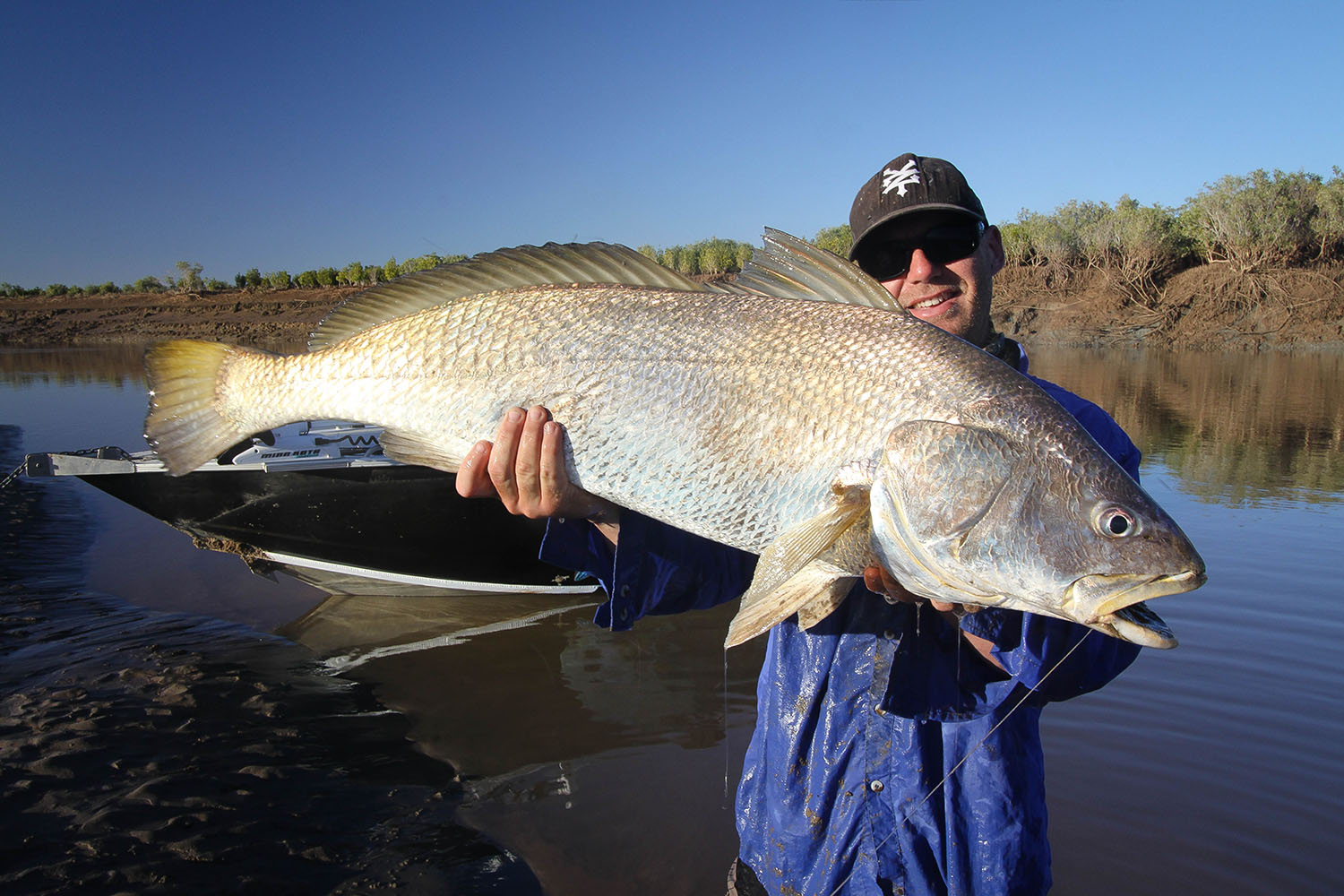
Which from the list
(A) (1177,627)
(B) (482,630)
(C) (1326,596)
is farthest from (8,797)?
Answer: (C) (1326,596)

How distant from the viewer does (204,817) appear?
3301 mm

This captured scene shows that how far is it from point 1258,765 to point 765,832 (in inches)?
138

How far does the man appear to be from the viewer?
179 cm

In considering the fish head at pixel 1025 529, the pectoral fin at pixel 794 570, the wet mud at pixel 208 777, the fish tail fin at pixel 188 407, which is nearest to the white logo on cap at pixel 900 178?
the fish head at pixel 1025 529

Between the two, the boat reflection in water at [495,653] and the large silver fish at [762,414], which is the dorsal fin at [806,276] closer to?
the large silver fish at [762,414]

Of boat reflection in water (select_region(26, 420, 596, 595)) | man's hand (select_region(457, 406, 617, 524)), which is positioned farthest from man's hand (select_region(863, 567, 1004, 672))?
boat reflection in water (select_region(26, 420, 596, 595))

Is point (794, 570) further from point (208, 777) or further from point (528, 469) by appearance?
point (208, 777)

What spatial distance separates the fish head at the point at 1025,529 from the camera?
1595 millimetres

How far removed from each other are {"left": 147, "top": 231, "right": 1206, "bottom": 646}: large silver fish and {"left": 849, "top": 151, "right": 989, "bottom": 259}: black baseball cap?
1.65 feet

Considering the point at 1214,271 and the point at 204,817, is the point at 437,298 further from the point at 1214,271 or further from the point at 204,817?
the point at 1214,271

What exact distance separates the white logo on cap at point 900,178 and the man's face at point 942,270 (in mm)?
105

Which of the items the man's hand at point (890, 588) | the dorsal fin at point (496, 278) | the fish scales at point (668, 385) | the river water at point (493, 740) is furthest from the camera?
the river water at point (493, 740)

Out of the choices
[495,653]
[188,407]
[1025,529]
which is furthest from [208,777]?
[1025,529]

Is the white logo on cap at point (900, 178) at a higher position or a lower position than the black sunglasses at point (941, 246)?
higher
